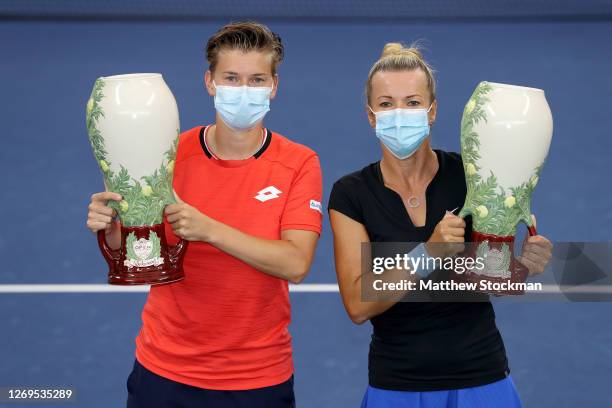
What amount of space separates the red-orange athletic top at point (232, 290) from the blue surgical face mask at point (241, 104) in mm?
163

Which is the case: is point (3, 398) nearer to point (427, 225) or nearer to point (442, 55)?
point (427, 225)

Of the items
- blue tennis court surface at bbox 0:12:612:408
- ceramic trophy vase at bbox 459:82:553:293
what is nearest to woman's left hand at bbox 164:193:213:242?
ceramic trophy vase at bbox 459:82:553:293

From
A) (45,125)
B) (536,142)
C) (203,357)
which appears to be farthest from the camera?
(45,125)

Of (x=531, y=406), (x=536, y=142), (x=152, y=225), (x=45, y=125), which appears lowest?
(x=531, y=406)

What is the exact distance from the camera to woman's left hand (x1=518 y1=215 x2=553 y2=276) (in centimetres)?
394

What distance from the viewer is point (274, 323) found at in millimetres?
4070

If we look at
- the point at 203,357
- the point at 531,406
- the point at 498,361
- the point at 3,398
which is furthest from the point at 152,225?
the point at 531,406

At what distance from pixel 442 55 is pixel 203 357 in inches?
253

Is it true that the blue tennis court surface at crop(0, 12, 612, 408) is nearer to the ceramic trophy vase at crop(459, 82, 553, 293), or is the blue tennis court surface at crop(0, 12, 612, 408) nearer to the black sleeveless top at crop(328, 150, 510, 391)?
the black sleeveless top at crop(328, 150, 510, 391)

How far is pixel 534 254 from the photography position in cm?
396

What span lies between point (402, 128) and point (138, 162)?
101 centimetres

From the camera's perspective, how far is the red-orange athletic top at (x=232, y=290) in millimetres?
3996

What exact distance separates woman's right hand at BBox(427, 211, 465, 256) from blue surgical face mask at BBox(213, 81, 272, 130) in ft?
2.73

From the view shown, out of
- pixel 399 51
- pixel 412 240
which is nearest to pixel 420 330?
pixel 412 240
